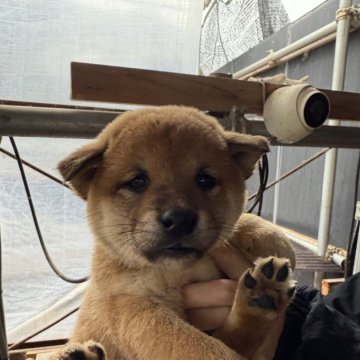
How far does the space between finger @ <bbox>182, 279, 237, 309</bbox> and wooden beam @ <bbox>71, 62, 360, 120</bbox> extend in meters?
0.59

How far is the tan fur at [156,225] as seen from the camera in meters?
1.12

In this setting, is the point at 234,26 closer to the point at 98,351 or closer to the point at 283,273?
the point at 283,273

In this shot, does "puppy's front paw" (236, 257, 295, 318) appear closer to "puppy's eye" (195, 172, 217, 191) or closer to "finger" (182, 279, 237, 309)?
"finger" (182, 279, 237, 309)

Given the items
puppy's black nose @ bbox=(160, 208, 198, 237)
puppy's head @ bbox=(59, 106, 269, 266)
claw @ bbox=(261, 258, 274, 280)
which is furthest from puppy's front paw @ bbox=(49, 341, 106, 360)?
claw @ bbox=(261, 258, 274, 280)

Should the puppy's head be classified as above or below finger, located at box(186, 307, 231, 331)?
above

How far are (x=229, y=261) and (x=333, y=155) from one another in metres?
2.07

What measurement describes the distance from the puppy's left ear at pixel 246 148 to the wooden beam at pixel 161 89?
0.13 m

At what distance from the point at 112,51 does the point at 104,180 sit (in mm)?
1199

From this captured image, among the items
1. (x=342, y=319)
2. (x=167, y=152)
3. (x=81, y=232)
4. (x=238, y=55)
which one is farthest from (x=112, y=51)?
(x=238, y=55)

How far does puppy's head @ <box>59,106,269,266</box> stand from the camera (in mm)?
1129

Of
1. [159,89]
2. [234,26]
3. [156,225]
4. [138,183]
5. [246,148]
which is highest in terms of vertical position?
[234,26]

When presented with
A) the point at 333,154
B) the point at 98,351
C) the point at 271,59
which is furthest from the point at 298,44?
the point at 98,351

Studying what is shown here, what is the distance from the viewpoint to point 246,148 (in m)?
1.29

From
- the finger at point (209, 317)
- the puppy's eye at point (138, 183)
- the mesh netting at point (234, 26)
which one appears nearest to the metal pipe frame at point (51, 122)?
the puppy's eye at point (138, 183)
